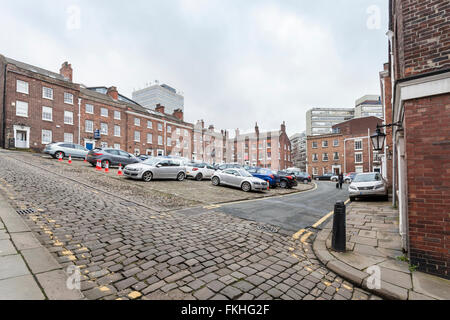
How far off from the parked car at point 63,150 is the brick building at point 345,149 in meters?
39.3

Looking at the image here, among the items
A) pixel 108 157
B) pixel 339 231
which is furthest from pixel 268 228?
pixel 108 157

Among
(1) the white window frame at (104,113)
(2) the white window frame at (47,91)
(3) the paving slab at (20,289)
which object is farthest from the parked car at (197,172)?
(2) the white window frame at (47,91)

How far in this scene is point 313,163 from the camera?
46156 mm

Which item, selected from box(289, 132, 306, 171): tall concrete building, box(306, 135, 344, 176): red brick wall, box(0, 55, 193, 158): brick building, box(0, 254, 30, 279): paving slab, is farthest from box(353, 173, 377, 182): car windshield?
box(289, 132, 306, 171): tall concrete building

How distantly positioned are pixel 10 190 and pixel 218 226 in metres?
6.94

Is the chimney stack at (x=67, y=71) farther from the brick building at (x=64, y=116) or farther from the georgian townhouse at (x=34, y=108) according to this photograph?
the georgian townhouse at (x=34, y=108)

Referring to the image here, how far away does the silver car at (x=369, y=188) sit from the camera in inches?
450

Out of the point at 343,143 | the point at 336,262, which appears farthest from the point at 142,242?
the point at 343,143

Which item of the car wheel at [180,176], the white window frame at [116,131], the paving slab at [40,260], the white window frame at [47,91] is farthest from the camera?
the white window frame at [116,131]

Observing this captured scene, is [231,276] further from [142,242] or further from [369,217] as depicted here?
[369,217]

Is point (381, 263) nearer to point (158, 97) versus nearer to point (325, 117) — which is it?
point (325, 117)

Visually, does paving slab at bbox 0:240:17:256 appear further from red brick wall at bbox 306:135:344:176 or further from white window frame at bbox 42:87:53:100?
red brick wall at bbox 306:135:344:176

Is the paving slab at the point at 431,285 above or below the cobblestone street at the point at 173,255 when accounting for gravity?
below

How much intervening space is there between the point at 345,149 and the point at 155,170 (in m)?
Answer: 40.2
